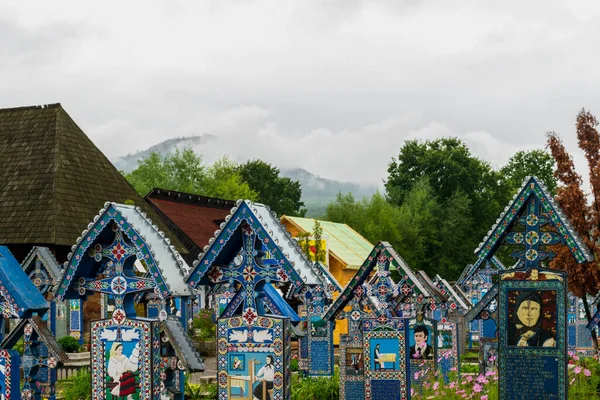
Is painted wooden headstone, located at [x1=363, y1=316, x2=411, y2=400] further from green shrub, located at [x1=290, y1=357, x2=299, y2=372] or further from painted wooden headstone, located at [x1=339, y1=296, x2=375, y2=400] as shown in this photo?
green shrub, located at [x1=290, y1=357, x2=299, y2=372]

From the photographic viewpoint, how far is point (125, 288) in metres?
11.7

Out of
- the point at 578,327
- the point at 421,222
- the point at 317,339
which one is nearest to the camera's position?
the point at 317,339

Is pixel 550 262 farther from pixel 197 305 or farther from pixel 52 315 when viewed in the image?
pixel 197 305

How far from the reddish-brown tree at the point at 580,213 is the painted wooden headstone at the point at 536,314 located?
267cm

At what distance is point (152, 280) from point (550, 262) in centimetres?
749

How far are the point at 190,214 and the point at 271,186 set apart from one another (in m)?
26.7

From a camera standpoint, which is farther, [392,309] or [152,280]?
[392,309]

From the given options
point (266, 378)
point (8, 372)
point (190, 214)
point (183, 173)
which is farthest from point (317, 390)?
point (183, 173)

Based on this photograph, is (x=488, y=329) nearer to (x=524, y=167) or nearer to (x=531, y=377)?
(x=531, y=377)

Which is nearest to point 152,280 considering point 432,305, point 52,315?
point 432,305

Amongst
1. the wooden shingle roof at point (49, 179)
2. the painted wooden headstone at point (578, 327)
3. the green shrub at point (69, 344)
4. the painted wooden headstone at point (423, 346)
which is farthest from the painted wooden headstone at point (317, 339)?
the wooden shingle roof at point (49, 179)

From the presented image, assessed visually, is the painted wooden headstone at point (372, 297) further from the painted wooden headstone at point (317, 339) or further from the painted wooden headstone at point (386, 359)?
the painted wooden headstone at point (317, 339)

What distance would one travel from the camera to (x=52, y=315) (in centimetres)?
1780

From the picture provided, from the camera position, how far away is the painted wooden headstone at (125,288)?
11.5 meters
